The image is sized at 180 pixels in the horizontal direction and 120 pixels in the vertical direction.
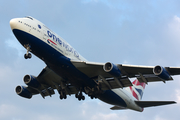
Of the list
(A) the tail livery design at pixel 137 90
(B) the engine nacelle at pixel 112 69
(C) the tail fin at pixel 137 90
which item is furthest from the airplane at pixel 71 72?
(A) the tail livery design at pixel 137 90

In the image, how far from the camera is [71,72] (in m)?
28.5

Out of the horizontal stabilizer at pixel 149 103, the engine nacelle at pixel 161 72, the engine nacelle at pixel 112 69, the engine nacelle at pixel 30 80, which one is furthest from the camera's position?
the horizontal stabilizer at pixel 149 103

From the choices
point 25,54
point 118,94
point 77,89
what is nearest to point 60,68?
point 25,54

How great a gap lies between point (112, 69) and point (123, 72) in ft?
7.68

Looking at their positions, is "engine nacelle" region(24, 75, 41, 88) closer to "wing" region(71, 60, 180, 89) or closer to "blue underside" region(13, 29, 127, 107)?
"blue underside" region(13, 29, 127, 107)

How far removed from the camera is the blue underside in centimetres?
2569

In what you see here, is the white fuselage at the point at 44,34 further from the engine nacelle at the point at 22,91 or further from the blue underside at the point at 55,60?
the engine nacelle at the point at 22,91

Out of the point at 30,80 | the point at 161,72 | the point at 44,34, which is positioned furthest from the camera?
the point at 30,80

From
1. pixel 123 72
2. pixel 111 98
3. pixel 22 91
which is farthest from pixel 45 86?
pixel 123 72

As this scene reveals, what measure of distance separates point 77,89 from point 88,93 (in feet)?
7.25

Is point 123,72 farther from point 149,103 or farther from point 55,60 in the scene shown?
point 149,103

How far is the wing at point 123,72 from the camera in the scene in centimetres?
2561

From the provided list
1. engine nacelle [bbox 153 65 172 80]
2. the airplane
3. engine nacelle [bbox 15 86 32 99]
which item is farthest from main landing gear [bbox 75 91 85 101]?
engine nacelle [bbox 153 65 172 80]

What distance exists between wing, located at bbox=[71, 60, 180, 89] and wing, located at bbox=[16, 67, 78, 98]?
4.67 meters
